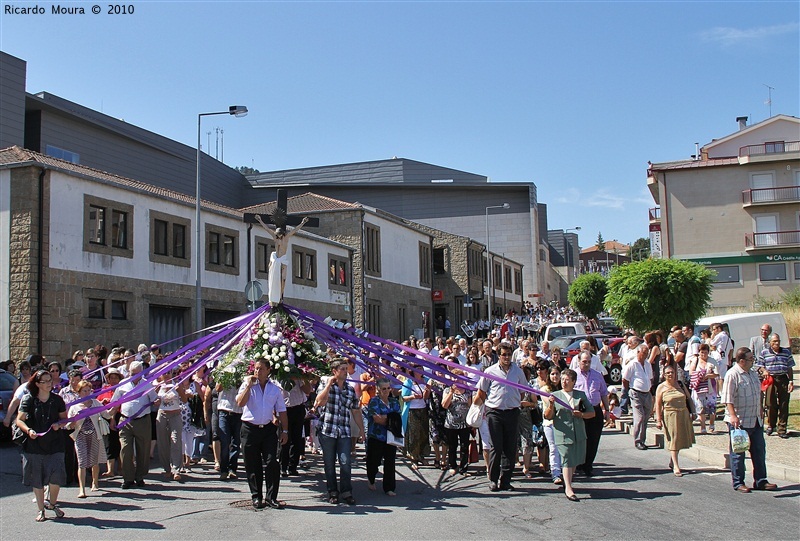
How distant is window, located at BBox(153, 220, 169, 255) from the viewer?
86.8ft

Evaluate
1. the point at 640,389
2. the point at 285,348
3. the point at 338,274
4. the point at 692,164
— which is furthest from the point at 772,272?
the point at 285,348

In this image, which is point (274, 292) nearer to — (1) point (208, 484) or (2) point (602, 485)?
(1) point (208, 484)

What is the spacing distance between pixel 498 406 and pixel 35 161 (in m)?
17.2

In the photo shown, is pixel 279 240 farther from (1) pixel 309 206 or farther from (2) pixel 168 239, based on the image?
(1) pixel 309 206

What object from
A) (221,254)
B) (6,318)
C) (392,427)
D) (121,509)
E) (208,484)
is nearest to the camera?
(121,509)

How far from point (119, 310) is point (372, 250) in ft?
68.3

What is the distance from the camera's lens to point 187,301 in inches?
1091

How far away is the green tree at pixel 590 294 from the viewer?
209 feet

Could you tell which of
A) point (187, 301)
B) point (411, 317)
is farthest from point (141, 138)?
point (187, 301)

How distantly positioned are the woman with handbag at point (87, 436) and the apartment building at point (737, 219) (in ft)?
139

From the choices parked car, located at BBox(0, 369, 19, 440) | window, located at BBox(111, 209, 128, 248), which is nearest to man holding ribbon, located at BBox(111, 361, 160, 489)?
parked car, located at BBox(0, 369, 19, 440)

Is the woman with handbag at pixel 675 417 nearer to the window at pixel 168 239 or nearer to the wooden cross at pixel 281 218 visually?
the wooden cross at pixel 281 218

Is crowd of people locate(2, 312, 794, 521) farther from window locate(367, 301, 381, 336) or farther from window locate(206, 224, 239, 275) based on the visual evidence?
window locate(367, 301, 381, 336)

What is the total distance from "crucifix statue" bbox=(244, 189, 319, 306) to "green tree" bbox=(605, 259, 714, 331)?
2370 cm
